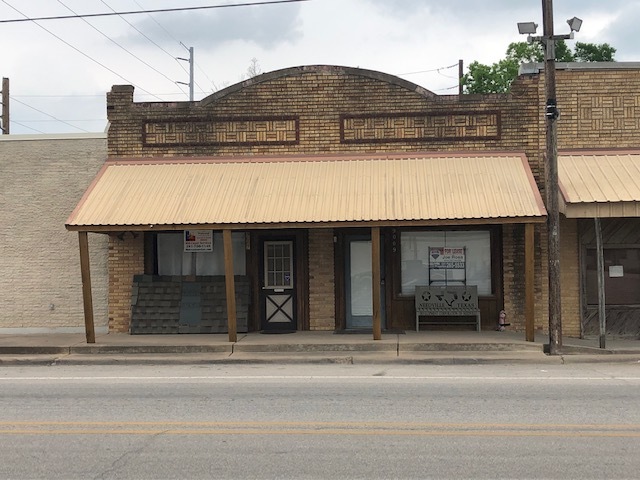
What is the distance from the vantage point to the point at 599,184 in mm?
12930

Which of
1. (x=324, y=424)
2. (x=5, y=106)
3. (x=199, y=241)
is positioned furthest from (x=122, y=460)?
(x=5, y=106)

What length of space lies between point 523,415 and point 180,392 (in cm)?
440

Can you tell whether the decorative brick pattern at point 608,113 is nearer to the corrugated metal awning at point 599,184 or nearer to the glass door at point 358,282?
the corrugated metal awning at point 599,184

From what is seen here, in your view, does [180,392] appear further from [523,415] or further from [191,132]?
[191,132]

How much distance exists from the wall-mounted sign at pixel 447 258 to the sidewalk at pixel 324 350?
167cm

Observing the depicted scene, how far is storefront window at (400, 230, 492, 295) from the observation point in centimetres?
1461

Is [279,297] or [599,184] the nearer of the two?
[599,184]

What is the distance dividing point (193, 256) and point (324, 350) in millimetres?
4175

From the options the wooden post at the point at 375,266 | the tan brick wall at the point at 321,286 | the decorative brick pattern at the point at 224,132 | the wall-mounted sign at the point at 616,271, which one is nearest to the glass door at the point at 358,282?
the tan brick wall at the point at 321,286

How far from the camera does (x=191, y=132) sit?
14.9m

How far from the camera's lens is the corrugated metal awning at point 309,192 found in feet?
41.6

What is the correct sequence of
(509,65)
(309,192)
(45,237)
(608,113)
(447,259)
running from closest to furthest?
(309,192) < (608,113) < (447,259) < (45,237) < (509,65)

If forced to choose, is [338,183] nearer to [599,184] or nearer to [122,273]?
[599,184]

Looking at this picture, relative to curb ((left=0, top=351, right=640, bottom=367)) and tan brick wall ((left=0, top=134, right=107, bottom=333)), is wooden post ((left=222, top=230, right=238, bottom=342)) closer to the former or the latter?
curb ((left=0, top=351, right=640, bottom=367))
